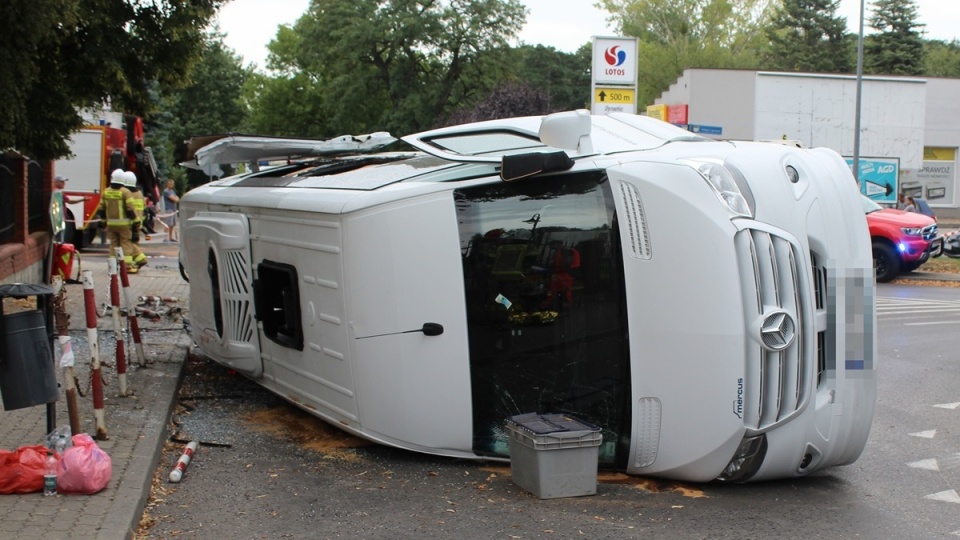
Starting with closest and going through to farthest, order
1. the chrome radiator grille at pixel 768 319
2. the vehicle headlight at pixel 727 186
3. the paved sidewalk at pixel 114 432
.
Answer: the paved sidewalk at pixel 114 432 < the chrome radiator grille at pixel 768 319 < the vehicle headlight at pixel 727 186

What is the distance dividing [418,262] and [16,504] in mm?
2616

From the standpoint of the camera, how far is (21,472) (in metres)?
6.02

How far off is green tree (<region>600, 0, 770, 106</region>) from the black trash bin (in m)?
78.0

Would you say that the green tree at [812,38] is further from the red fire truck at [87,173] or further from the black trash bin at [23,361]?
the black trash bin at [23,361]

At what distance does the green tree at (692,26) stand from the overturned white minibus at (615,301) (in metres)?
76.9

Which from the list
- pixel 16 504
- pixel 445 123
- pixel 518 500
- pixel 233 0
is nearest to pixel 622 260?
pixel 518 500

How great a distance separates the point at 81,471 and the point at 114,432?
160 centimetres

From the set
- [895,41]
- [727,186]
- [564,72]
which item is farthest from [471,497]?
[564,72]

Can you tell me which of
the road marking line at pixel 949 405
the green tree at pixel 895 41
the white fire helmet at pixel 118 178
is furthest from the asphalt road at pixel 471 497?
the green tree at pixel 895 41

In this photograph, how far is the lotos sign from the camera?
64.4 feet

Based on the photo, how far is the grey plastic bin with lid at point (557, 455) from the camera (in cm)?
629

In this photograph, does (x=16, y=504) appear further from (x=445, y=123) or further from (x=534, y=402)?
(x=445, y=123)

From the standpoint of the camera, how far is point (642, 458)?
21.8ft

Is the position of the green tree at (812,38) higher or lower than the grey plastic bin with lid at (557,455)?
higher
